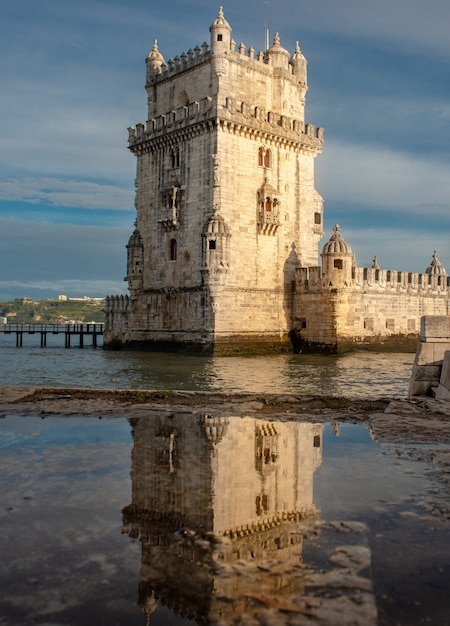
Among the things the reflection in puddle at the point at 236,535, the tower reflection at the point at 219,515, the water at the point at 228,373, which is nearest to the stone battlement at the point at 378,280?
the water at the point at 228,373

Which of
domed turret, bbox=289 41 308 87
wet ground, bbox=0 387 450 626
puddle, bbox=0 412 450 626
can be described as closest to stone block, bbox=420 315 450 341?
wet ground, bbox=0 387 450 626

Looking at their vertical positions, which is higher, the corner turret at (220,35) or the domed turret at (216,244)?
the corner turret at (220,35)

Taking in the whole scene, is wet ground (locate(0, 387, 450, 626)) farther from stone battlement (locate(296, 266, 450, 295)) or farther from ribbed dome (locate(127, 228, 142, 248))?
ribbed dome (locate(127, 228, 142, 248))

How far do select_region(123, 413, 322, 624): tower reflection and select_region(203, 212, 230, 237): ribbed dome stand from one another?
25.6m

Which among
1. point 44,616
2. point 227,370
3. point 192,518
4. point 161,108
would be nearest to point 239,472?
point 192,518

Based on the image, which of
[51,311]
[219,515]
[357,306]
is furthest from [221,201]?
[51,311]

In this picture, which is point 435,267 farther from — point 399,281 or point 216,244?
point 216,244

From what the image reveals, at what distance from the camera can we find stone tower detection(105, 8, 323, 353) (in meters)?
33.9

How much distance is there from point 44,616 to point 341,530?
7.48 feet

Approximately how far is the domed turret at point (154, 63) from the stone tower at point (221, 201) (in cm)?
6

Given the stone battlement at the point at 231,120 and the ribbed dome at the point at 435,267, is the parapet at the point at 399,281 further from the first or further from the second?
the stone battlement at the point at 231,120

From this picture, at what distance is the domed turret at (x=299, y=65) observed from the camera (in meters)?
38.8

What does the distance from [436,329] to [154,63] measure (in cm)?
3260

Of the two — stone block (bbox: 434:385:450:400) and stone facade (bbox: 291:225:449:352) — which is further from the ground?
stone facade (bbox: 291:225:449:352)
